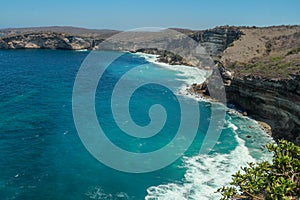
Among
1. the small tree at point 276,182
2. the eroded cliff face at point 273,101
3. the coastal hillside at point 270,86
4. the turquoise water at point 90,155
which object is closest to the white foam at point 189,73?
the coastal hillside at point 270,86

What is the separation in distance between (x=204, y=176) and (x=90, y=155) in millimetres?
15655

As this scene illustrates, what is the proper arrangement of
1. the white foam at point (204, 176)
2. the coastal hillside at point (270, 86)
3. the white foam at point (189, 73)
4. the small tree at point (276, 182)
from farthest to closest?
the white foam at point (189, 73) → the coastal hillside at point (270, 86) → the white foam at point (204, 176) → the small tree at point (276, 182)

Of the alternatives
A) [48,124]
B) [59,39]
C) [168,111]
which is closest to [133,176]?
[48,124]

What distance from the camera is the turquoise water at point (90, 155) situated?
31.0 meters

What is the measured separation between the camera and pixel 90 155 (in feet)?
127

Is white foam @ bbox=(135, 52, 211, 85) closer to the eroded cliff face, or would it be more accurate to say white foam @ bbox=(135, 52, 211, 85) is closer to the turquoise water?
the turquoise water

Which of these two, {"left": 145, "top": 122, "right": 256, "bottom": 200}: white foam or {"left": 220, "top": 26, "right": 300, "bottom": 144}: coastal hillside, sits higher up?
{"left": 220, "top": 26, "right": 300, "bottom": 144}: coastal hillside

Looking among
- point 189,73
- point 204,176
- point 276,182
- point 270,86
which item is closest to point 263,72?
point 270,86

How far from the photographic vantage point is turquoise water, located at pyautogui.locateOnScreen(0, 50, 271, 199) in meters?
31.0

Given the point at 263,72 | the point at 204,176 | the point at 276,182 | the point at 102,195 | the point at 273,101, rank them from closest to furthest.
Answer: the point at 276,182, the point at 102,195, the point at 204,176, the point at 273,101, the point at 263,72

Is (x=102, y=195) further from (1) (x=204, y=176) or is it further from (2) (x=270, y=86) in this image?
(2) (x=270, y=86)

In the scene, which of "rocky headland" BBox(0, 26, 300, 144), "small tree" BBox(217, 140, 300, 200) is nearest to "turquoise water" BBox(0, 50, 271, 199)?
"rocky headland" BBox(0, 26, 300, 144)

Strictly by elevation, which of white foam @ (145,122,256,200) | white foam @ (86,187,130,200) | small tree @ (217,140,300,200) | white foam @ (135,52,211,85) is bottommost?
white foam @ (86,187,130,200)

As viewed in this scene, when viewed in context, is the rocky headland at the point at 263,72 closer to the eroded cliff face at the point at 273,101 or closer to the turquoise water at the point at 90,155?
the eroded cliff face at the point at 273,101
